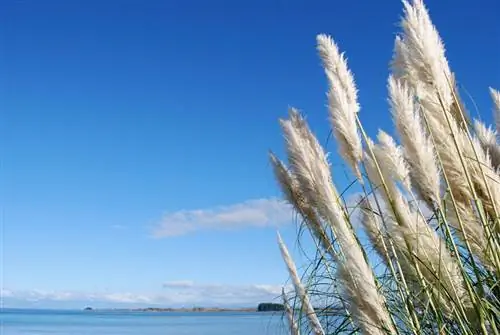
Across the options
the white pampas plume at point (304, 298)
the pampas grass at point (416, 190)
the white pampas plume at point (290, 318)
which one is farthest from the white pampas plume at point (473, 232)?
the white pampas plume at point (290, 318)

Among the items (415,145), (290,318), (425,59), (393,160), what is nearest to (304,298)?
(290,318)

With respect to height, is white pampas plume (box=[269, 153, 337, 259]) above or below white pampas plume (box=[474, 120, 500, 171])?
below

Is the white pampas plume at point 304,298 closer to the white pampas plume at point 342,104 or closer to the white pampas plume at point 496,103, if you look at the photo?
the white pampas plume at point 342,104

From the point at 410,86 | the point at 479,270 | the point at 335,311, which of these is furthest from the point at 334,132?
the point at 335,311

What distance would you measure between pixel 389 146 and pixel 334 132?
0.59 feet

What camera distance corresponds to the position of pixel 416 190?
195 centimetres

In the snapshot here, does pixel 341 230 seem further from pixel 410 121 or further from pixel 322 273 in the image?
pixel 322 273

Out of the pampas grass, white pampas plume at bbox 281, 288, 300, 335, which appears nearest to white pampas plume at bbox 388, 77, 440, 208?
the pampas grass

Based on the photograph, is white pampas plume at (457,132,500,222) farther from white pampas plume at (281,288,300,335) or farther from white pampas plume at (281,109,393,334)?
white pampas plume at (281,288,300,335)

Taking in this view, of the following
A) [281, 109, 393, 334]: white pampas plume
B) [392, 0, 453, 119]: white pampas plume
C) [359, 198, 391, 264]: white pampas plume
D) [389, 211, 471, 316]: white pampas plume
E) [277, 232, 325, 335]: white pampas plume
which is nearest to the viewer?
[281, 109, 393, 334]: white pampas plume

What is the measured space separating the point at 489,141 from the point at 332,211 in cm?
84

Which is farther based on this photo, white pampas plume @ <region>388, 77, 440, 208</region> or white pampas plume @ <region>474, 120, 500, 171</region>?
white pampas plume @ <region>474, 120, 500, 171</region>

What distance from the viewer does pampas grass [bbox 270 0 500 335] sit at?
1.78 metres

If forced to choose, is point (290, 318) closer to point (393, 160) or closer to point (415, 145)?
point (393, 160)
